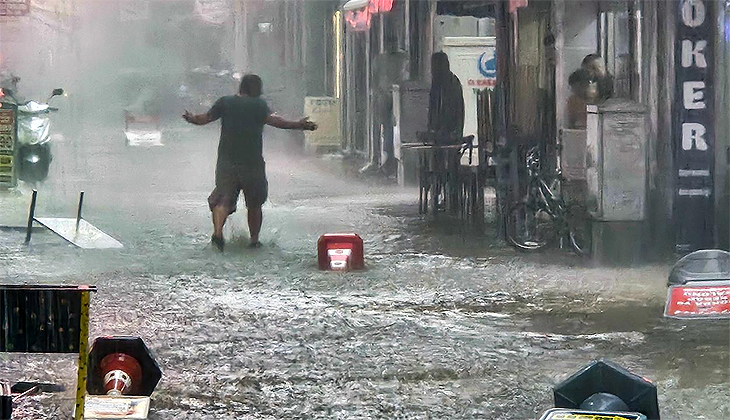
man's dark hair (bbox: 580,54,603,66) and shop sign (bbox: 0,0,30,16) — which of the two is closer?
shop sign (bbox: 0,0,30,16)

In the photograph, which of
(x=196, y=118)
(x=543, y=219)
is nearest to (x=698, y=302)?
(x=543, y=219)

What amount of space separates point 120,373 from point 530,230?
1406 millimetres

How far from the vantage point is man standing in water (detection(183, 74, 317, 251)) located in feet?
13.3

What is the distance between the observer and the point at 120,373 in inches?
161

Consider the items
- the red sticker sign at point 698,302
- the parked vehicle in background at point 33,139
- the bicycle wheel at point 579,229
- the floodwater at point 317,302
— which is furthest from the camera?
the red sticker sign at point 698,302

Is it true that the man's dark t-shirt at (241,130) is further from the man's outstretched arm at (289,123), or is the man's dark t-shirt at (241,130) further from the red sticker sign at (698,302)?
the red sticker sign at (698,302)

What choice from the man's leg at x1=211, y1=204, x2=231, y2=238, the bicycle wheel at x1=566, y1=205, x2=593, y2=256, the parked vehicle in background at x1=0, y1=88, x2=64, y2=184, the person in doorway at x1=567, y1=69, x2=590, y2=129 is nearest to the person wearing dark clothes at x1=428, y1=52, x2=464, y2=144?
the person in doorway at x1=567, y1=69, x2=590, y2=129

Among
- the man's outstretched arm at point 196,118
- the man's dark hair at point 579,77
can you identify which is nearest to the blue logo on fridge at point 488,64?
the man's dark hair at point 579,77

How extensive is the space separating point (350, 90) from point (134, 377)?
45.5 inches

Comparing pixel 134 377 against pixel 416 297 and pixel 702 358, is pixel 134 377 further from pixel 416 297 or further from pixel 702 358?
pixel 702 358

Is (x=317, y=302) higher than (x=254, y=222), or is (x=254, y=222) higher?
(x=254, y=222)

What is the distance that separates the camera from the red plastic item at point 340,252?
4133 millimetres

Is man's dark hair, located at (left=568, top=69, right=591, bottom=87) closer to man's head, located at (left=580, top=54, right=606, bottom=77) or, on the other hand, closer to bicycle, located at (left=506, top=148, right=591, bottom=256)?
man's head, located at (left=580, top=54, right=606, bottom=77)

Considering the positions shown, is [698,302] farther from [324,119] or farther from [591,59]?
[324,119]
